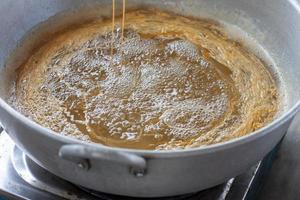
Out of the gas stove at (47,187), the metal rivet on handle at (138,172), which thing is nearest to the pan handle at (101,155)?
the metal rivet on handle at (138,172)

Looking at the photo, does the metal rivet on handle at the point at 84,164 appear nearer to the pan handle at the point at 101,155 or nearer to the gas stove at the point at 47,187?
the pan handle at the point at 101,155

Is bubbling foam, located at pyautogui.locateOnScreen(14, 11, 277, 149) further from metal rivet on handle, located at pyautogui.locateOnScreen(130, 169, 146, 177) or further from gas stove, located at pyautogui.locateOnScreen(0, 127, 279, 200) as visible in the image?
metal rivet on handle, located at pyautogui.locateOnScreen(130, 169, 146, 177)

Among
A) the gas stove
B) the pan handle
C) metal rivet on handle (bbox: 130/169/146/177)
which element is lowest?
the gas stove

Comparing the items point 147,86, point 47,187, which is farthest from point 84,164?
point 147,86

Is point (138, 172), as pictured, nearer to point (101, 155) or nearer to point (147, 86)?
point (101, 155)

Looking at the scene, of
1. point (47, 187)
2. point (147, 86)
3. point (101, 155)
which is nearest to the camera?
point (101, 155)

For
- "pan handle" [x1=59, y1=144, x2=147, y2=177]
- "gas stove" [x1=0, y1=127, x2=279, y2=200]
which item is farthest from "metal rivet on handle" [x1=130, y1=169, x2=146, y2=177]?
"gas stove" [x1=0, y1=127, x2=279, y2=200]

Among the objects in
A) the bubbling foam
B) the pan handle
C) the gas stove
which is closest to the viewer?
the pan handle

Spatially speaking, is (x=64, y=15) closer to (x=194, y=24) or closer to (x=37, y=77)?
(x=37, y=77)
